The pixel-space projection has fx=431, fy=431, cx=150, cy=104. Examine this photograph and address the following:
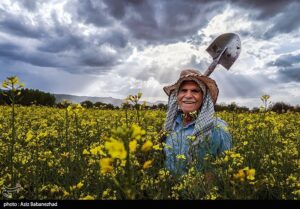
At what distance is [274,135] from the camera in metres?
6.22

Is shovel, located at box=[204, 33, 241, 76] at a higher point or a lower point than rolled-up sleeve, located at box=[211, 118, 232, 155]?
higher

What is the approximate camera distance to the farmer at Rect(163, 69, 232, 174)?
15.9 ft

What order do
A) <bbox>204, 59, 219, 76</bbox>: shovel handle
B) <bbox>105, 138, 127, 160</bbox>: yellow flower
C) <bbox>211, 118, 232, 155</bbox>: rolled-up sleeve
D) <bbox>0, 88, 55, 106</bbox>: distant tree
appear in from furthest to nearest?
<bbox>0, 88, 55, 106</bbox>: distant tree, <bbox>204, 59, 219, 76</bbox>: shovel handle, <bbox>211, 118, 232, 155</bbox>: rolled-up sleeve, <bbox>105, 138, 127, 160</bbox>: yellow flower

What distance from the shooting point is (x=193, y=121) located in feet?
17.5

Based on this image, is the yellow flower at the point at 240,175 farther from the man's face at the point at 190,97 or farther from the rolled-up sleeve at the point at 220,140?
the man's face at the point at 190,97

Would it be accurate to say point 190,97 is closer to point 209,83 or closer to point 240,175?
point 209,83

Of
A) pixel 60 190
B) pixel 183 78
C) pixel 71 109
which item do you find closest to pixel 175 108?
pixel 183 78

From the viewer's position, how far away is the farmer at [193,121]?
190 inches

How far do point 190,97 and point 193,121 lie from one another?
0.30 meters

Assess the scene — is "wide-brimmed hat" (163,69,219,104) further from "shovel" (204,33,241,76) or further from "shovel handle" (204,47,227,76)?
"shovel" (204,33,241,76)

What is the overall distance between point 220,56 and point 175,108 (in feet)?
5.89

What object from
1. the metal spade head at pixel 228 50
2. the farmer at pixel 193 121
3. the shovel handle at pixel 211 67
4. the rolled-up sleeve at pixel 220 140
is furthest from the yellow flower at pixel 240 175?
the metal spade head at pixel 228 50

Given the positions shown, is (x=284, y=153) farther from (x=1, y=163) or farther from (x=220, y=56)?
(x=1, y=163)

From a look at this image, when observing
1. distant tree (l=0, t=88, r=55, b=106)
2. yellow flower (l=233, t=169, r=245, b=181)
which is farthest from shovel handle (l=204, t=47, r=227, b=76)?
distant tree (l=0, t=88, r=55, b=106)
